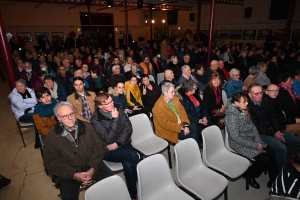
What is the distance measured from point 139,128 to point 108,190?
4.55 ft

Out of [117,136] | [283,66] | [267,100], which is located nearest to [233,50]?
[283,66]

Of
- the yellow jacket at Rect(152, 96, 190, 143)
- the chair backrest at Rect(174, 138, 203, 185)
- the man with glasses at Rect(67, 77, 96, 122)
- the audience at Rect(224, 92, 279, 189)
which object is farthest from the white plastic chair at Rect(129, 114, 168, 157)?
the audience at Rect(224, 92, 279, 189)

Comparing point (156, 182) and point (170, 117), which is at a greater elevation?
point (170, 117)

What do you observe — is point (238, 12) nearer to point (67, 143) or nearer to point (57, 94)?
point (57, 94)

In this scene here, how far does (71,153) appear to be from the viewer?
2059 mm

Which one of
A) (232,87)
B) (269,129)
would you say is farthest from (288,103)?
(232,87)

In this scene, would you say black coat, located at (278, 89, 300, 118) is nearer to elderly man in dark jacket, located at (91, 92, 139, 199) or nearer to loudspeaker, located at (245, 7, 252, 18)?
elderly man in dark jacket, located at (91, 92, 139, 199)

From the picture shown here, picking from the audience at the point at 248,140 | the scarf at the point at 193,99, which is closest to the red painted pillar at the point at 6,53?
the scarf at the point at 193,99

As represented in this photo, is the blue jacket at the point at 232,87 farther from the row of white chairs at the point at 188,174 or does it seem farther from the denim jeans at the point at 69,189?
the denim jeans at the point at 69,189

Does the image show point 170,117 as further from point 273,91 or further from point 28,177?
point 28,177

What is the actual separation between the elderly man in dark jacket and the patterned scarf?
0.29 meters

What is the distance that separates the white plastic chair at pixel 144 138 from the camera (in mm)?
2697

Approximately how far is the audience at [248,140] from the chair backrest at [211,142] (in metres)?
0.18

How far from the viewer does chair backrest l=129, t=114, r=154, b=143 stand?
2875 millimetres
